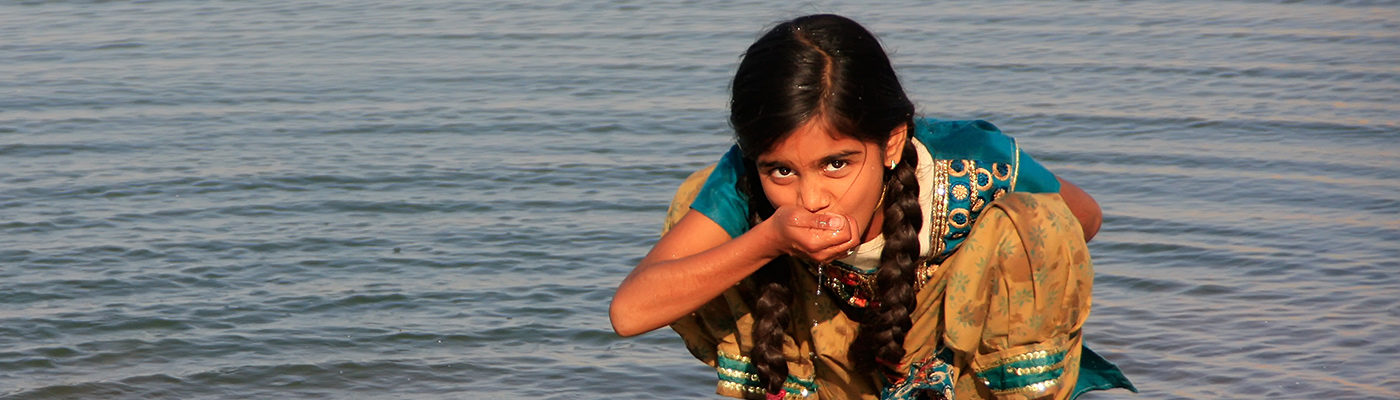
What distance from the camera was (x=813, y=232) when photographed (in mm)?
2779

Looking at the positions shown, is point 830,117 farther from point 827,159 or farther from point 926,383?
point 926,383

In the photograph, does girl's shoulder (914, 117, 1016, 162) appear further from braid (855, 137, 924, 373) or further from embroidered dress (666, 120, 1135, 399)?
braid (855, 137, 924, 373)

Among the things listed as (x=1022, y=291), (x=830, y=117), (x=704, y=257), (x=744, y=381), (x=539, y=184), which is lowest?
(x=539, y=184)

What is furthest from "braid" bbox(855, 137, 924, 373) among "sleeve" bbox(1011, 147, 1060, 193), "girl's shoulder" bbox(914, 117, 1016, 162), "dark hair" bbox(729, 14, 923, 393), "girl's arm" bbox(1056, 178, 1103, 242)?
"girl's arm" bbox(1056, 178, 1103, 242)

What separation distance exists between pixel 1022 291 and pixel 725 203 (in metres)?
0.61

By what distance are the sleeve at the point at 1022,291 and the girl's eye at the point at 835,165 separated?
1.10ft

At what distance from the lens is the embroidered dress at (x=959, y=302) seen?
10.1ft

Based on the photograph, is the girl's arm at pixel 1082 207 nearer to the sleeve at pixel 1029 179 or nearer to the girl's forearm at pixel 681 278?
the sleeve at pixel 1029 179

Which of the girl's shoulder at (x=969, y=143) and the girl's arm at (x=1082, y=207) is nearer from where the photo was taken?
the girl's shoulder at (x=969, y=143)

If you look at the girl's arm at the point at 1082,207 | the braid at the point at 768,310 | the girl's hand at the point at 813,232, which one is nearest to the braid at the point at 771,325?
the braid at the point at 768,310

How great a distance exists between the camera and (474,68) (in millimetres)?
10625

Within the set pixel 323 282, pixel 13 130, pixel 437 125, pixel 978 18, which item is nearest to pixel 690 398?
pixel 323 282

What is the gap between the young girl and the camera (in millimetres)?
2910

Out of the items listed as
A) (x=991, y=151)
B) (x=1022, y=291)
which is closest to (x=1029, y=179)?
(x=991, y=151)
